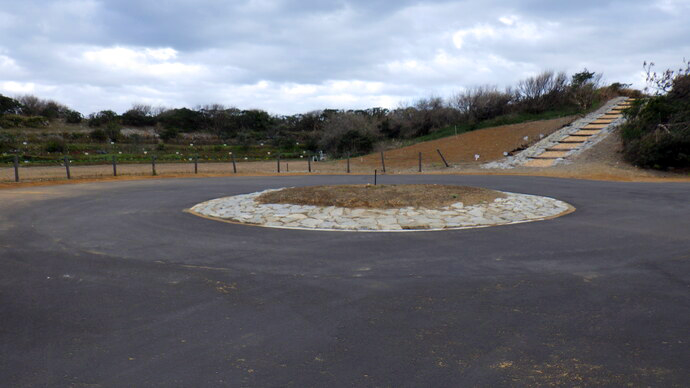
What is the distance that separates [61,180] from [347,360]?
23689mm

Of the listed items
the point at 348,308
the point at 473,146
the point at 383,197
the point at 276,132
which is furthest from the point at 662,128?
the point at 276,132

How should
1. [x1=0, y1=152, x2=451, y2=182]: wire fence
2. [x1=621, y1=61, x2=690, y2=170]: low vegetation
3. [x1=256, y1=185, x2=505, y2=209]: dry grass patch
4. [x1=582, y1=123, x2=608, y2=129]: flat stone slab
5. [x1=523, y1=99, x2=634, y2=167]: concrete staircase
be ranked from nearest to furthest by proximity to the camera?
[x1=256, y1=185, x2=505, y2=209]: dry grass patch < [x1=621, y1=61, x2=690, y2=170]: low vegetation < [x1=523, y1=99, x2=634, y2=167]: concrete staircase < [x1=0, y1=152, x2=451, y2=182]: wire fence < [x1=582, y1=123, x2=608, y2=129]: flat stone slab

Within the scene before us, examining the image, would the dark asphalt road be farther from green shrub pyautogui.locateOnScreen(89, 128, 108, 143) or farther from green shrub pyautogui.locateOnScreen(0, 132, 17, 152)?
green shrub pyautogui.locateOnScreen(89, 128, 108, 143)

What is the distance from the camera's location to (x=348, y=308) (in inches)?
176

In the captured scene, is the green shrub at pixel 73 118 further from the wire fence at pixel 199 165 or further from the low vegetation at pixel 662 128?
the low vegetation at pixel 662 128

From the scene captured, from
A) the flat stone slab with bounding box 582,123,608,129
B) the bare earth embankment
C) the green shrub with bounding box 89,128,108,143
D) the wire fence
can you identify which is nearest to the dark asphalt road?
the bare earth embankment

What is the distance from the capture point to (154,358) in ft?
11.3

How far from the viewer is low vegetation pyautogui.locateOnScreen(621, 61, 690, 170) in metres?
22.8

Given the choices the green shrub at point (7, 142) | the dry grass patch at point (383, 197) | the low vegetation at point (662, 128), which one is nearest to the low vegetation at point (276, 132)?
the green shrub at point (7, 142)

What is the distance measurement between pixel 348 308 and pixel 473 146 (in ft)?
110

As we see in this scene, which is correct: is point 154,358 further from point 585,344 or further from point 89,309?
point 585,344

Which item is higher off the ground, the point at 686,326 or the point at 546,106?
the point at 546,106

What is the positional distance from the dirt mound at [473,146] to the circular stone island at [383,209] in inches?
743

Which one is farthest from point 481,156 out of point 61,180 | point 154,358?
point 154,358
